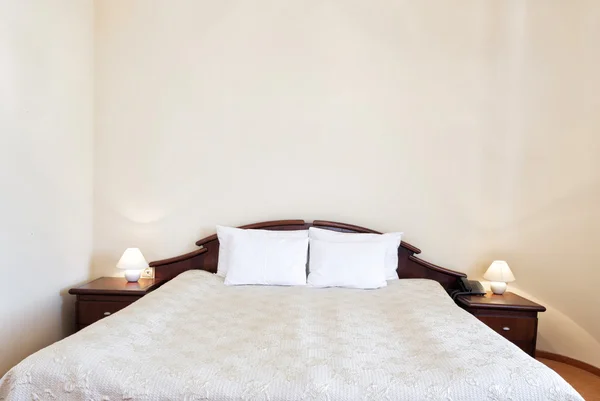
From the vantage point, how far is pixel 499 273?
2756 millimetres

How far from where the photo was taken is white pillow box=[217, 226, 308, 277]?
9.24ft

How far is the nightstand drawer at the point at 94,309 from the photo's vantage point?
269 cm

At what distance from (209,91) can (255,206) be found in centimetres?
98

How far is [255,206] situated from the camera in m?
3.11

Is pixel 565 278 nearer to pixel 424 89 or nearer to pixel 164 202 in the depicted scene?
pixel 424 89

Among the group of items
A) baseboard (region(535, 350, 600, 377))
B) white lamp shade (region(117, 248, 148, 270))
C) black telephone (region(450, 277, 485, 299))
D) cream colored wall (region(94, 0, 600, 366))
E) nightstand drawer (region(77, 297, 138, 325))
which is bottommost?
baseboard (region(535, 350, 600, 377))

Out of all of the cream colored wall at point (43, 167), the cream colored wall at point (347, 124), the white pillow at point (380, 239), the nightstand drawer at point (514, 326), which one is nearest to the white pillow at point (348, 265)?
the white pillow at point (380, 239)

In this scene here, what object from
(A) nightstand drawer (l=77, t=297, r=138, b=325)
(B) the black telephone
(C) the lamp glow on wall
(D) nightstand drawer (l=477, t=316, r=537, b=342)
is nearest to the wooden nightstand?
(A) nightstand drawer (l=77, t=297, r=138, b=325)

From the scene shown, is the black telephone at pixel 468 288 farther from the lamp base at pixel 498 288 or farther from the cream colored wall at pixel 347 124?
the cream colored wall at pixel 347 124

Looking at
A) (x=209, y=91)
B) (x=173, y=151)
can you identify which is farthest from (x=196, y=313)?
(x=209, y=91)

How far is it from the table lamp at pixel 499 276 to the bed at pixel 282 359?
0.87m

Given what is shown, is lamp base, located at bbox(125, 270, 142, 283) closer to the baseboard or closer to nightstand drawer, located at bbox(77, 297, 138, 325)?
nightstand drawer, located at bbox(77, 297, 138, 325)

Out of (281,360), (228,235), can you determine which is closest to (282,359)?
(281,360)

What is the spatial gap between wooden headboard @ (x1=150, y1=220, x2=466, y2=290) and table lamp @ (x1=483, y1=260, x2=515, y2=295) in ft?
0.59
